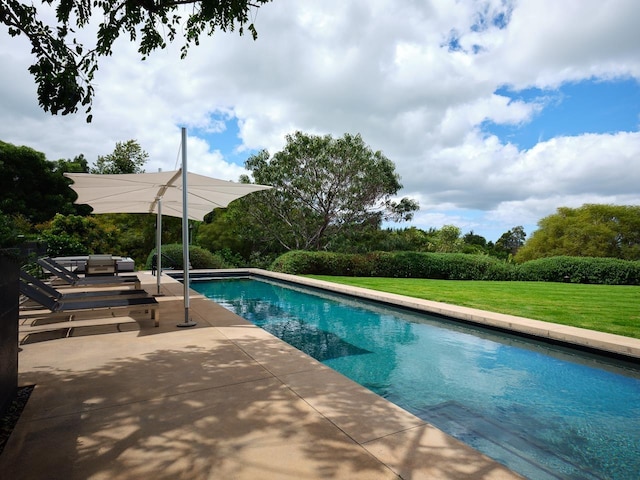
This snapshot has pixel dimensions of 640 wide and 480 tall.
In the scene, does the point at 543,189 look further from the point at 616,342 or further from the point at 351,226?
the point at 616,342

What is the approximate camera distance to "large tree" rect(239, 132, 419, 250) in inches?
765

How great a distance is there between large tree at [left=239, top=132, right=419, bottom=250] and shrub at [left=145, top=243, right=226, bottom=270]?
314 centimetres

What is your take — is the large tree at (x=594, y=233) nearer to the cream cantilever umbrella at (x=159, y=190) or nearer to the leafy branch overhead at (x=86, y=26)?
the cream cantilever umbrella at (x=159, y=190)

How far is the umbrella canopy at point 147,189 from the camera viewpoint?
6227 mm

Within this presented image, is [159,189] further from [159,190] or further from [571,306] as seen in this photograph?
[571,306]

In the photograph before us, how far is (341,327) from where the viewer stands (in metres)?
7.48

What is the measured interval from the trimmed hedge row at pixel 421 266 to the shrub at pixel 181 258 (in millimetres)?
3415

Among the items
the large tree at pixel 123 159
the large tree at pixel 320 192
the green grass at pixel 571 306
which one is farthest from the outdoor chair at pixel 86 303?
the large tree at pixel 123 159

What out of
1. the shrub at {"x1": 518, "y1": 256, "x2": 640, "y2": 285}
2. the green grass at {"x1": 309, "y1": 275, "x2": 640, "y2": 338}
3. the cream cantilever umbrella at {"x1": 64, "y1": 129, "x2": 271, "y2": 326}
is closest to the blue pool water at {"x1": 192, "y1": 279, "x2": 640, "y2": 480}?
the green grass at {"x1": 309, "y1": 275, "x2": 640, "y2": 338}

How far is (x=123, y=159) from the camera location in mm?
27547

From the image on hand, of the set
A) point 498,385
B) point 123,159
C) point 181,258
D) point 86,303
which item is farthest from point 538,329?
point 123,159

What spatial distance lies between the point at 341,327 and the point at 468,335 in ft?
7.86

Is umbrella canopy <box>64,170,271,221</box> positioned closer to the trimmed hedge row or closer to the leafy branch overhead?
the leafy branch overhead

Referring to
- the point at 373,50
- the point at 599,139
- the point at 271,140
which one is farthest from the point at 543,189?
the point at 373,50
